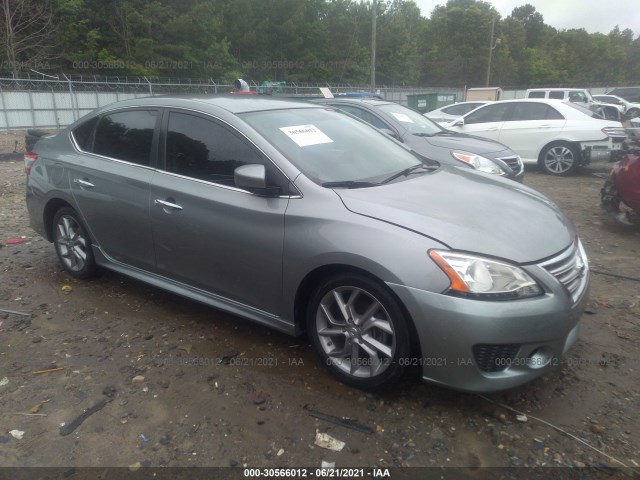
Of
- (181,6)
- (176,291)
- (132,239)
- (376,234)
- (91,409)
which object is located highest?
(181,6)

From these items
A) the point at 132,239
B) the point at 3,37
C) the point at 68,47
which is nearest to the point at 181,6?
the point at 68,47

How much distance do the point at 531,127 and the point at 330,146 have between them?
8.46m

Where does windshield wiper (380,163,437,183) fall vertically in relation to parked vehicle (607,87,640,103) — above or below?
below

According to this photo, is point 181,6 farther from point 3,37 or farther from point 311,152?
point 311,152

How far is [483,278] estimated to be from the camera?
8.21ft

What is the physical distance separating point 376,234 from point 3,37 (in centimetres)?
3337

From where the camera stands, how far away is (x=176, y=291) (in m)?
3.66

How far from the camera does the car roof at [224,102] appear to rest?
3.57 meters

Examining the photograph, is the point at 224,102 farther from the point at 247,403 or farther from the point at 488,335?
the point at 488,335

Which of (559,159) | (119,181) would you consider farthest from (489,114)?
(119,181)

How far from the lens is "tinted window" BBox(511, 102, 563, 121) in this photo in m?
10.4

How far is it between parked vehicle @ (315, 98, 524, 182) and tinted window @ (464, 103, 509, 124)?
12.4 ft

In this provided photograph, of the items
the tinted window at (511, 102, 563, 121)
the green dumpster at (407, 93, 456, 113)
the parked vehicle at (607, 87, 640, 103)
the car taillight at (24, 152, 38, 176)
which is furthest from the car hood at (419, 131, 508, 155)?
the parked vehicle at (607, 87, 640, 103)

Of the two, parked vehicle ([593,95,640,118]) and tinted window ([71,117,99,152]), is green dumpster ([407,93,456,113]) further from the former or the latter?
tinted window ([71,117,99,152])
